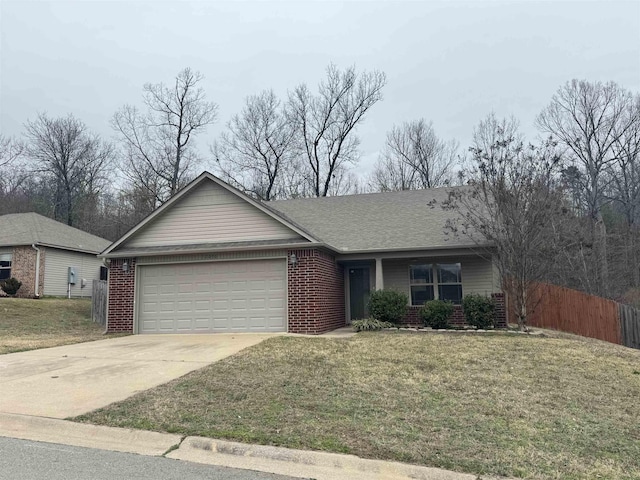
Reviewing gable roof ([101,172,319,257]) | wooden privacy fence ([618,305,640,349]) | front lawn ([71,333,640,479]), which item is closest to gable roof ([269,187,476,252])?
gable roof ([101,172,319,257])

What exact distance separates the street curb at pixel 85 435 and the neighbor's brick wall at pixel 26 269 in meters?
19.3

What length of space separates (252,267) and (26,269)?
14.7 metres

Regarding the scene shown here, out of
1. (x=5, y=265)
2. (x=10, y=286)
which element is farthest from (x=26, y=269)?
(x=5, y=265)

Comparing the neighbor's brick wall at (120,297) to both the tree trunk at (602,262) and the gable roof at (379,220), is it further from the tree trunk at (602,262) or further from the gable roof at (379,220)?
the tree trunk at (602,262)

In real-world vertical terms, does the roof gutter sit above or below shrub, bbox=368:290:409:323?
above

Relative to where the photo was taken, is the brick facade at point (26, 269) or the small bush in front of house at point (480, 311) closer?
the small bush in front of house at point (480, 311)

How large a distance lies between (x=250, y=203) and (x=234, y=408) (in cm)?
892

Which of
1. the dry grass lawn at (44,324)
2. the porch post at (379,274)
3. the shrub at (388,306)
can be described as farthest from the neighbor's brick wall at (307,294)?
the dry grass lawn at (44,324)

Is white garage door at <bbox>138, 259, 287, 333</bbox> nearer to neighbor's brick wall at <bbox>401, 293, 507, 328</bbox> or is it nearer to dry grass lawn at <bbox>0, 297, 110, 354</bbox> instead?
dry grass lawn at <bbox>0, 297, 110, 354</bbox>

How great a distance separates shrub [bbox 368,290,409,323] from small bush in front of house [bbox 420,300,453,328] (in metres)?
0.67

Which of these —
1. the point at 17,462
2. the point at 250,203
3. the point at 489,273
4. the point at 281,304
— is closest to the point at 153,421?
the point at 17,462

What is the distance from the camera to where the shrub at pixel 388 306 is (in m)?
14.5

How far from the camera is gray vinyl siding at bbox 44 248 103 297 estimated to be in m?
23.8

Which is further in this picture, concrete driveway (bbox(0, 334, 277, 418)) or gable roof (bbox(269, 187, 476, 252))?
gable roof (bbox(269, 187, 476, 252))
